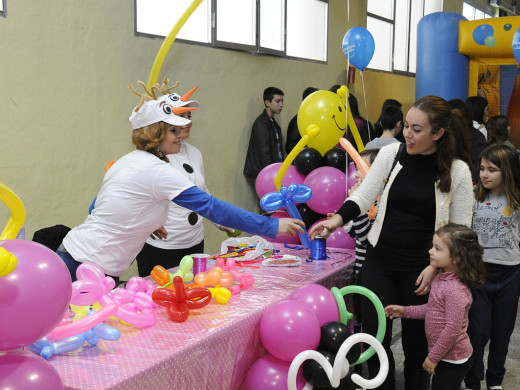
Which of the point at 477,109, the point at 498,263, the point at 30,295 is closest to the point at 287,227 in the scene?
the point at 30,295

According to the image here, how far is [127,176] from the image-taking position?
203 cm

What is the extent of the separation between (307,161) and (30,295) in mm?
2565

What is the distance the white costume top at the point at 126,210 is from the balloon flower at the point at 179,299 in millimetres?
338

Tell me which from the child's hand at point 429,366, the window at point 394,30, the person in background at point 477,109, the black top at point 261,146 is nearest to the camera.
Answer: the child's hand at point 429,366

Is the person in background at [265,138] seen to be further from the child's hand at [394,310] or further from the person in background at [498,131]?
the child's hand at [394,310]

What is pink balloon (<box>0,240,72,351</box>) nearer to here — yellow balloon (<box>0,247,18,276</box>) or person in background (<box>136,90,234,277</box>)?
yellow balloon (<box>0,247,18,276</box>)

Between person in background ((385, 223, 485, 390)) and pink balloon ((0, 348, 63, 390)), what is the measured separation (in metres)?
1.39

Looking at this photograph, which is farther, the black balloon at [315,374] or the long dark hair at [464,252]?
Answer: the long dark hair at [464,252]

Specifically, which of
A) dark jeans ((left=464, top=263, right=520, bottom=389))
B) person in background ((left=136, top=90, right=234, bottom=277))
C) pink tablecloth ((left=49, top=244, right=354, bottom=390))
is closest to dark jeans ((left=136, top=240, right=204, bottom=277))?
person in background ((left=136, top=90, right=234, bottom=277))

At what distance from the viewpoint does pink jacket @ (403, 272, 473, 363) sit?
2100 millimetres

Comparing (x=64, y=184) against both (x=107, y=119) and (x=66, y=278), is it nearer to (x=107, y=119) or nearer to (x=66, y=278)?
(x=107, y=119)

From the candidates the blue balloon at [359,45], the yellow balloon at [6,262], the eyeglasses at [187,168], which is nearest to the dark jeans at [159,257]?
the eyeglasses at [187,168]

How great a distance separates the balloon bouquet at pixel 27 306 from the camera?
1.12 m

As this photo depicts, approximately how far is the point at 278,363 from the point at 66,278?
94 centimetres
